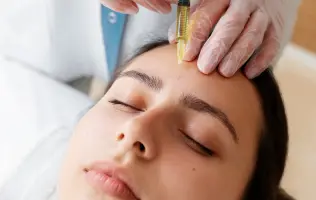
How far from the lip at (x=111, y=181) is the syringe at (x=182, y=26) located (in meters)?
0.27

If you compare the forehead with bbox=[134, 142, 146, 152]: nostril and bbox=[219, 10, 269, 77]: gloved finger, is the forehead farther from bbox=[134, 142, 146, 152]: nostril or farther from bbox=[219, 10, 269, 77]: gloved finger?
bbox=[134, 142, 146, 152]: nostril

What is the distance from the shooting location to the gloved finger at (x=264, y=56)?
110 cm

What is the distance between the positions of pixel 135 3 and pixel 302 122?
1.03 metres

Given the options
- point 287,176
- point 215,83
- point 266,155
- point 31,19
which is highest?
point 215,83

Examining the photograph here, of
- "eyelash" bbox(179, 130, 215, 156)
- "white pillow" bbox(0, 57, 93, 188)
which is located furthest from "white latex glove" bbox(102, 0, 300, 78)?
"white pillow" bbox(0, 57, 93, 188)

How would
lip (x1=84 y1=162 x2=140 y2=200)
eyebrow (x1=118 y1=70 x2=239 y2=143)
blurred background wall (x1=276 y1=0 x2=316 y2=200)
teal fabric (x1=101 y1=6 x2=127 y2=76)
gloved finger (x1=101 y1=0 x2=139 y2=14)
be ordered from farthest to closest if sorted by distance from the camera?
blurred background wall (x1=276 y1=0 x2=316 y2=200)
teal fabric (x1=101 y1=6 x2=127 y2=76)
gloved finger (x1=101 y1=0 x2=139 y2=14)
eyebrow (x1=118 y1=70 x2=239 y2=143)
lip (x1=84 y1=162 x2=140 y2=200)

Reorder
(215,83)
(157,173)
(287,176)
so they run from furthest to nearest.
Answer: (287,176) < (215,83) < (157,173)

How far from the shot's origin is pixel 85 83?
1802 millimetres

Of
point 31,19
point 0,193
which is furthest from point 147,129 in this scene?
point 31,19

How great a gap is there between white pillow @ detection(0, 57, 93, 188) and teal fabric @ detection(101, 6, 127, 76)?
174 millimetres

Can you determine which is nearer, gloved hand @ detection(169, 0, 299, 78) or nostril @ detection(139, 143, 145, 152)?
nostril @ detection(139, 143, 145, 152)

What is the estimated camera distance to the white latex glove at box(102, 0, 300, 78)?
1.05 m

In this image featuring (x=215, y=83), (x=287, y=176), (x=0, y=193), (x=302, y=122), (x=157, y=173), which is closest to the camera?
(x=157, y=173)

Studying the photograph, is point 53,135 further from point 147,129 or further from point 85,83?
point 147,129
